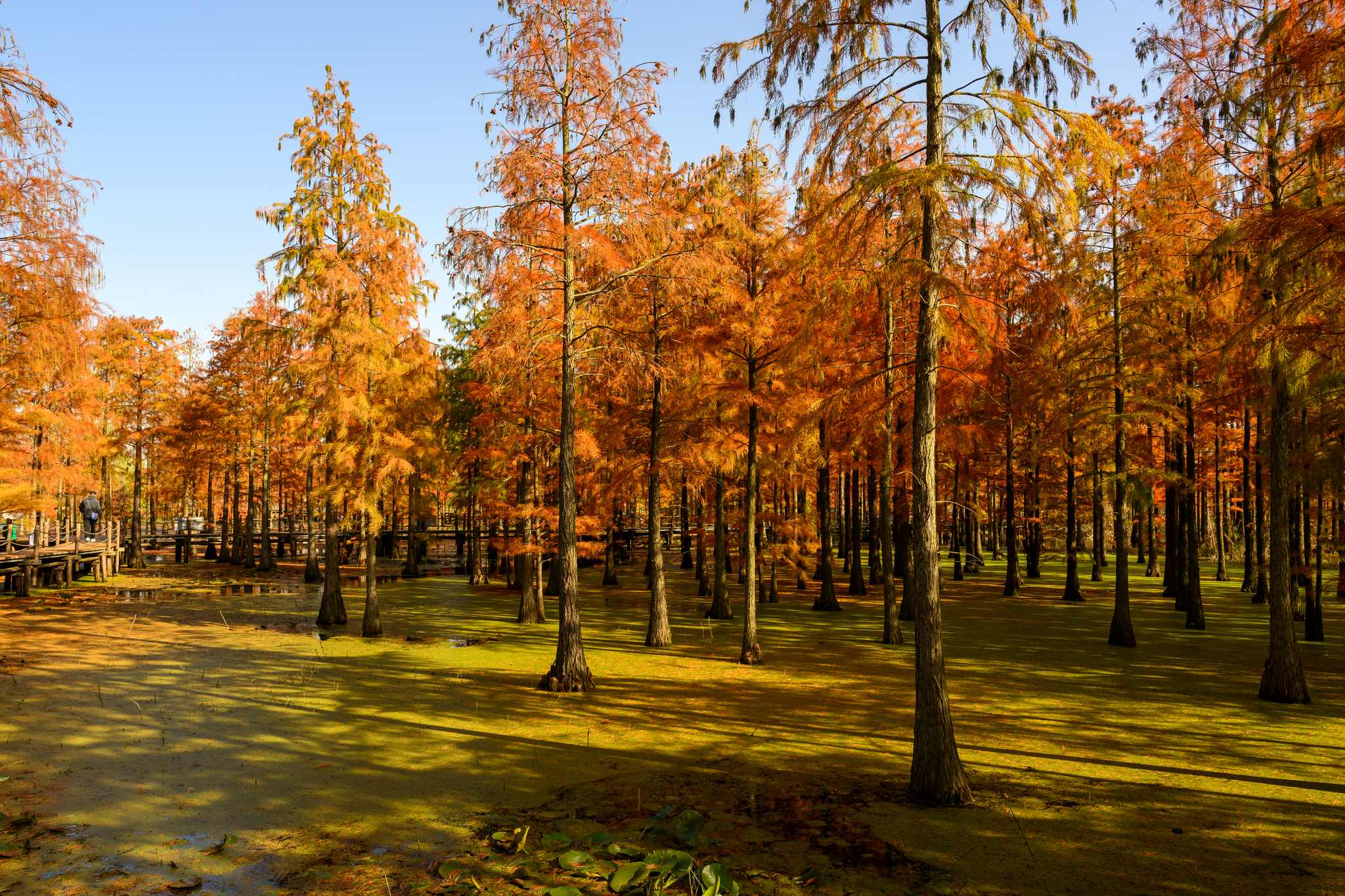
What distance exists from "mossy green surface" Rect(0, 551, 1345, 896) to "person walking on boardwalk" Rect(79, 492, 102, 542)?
21846 mm

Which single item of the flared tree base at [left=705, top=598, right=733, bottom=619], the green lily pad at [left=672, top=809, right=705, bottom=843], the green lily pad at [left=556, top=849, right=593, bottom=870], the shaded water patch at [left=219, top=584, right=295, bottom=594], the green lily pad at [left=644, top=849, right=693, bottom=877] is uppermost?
Result: the green lily pad at [left=644, top=849, right=693, bottom=877]

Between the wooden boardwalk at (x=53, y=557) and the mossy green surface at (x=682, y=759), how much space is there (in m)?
12.0

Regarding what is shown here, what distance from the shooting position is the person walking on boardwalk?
1427 inches

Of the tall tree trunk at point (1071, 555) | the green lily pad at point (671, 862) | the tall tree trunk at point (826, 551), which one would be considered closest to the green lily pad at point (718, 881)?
the green lily pad at point (671, 862)

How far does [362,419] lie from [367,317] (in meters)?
2.62

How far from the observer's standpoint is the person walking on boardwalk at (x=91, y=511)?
36.2 meters

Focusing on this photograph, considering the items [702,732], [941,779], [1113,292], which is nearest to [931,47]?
[941,779]

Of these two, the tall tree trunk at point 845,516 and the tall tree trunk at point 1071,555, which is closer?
the tall tree trunk at point 1071,555

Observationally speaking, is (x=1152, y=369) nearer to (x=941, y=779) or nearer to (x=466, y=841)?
(x=941, y=779)

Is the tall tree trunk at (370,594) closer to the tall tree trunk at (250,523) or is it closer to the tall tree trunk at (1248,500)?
the tall tree trunk at (250,523)

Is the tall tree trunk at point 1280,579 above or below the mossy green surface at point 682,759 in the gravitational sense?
above

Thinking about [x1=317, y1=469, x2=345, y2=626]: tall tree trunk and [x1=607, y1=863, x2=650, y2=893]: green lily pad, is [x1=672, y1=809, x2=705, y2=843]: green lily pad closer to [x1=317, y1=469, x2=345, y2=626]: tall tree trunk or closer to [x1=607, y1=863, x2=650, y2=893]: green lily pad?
[x1=607, y1=863, x2=650, y2=893]: green lily pad

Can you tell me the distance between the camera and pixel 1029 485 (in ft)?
103

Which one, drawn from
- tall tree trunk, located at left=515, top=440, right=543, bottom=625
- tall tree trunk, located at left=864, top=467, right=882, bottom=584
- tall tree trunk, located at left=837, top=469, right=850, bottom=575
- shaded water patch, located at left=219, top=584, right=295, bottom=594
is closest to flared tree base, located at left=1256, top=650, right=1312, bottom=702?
tall tree trunk, located at left=515, top=440, right=543, bottom=625
